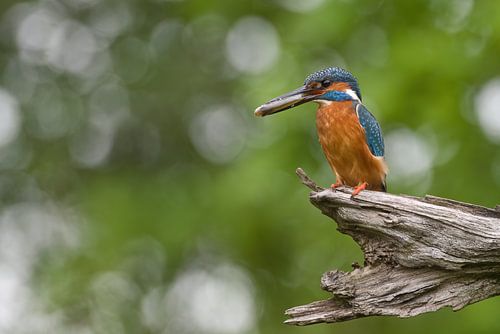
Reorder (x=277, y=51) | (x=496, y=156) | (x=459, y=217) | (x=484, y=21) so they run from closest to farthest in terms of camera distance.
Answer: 1. (x=459, y=217)
2. (x=484, y=21)
3. (x=496, y=156)
4. (x=277, y=51)

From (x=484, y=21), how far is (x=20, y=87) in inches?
259

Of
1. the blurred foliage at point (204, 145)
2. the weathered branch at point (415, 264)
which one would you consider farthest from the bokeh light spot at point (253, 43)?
the weathered branch at point (415, 264)

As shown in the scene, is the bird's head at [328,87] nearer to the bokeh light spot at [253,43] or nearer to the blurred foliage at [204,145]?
the blurred foliage at [204,145]

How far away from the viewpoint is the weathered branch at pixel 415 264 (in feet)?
14.8

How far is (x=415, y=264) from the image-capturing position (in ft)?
15.1

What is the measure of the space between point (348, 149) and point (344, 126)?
14cm

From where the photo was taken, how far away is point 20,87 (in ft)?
38.8

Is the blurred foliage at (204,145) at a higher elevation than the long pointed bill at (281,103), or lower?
higher

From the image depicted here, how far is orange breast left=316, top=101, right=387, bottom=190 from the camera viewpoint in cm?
562

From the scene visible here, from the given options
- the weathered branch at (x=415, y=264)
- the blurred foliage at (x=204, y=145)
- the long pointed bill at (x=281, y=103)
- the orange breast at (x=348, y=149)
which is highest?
the blurred foliage at (x=204, y=145)

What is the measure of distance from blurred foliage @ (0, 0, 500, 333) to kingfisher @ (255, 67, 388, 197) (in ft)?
3.97

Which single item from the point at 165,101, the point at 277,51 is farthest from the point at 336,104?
the point at 165,101

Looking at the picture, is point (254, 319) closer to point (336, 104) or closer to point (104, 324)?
point (104, 324)

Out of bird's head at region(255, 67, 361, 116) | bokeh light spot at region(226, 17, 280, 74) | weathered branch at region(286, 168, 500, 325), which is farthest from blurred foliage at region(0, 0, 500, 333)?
weathered branch at region(286, 168, 500, 325)
